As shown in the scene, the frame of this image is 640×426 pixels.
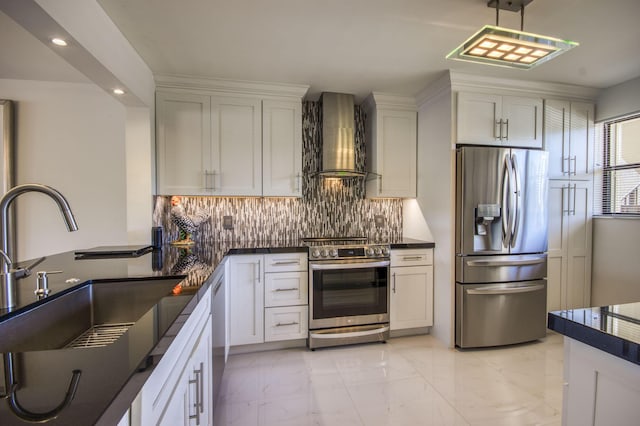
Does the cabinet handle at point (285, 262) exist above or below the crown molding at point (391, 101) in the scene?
below

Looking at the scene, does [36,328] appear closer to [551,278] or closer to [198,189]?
[198,189]

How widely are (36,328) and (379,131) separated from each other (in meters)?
2.87

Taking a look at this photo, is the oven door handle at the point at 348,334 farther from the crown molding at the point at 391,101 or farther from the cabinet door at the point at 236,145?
the crown molding at the point at 391,101

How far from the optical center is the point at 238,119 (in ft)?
9.28

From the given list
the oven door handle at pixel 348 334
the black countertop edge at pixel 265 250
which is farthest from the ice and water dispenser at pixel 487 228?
the black countertop edge at pixel 265 250

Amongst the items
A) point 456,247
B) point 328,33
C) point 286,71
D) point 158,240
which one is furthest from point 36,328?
point 456,247

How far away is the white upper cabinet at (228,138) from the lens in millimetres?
2686

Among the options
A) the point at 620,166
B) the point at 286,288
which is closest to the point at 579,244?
the point at 620,166

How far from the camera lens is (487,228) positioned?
2625 mm

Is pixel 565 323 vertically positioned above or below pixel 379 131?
below

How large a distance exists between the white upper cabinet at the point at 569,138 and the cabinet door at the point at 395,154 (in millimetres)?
1232

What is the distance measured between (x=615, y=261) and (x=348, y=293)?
257 cm

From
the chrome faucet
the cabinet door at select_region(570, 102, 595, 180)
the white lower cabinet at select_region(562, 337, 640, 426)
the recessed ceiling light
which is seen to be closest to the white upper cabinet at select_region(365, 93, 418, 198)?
the cabinet door at select_region(570, 102, 595, 180)

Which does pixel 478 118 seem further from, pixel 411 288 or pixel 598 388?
pixel 598 388
